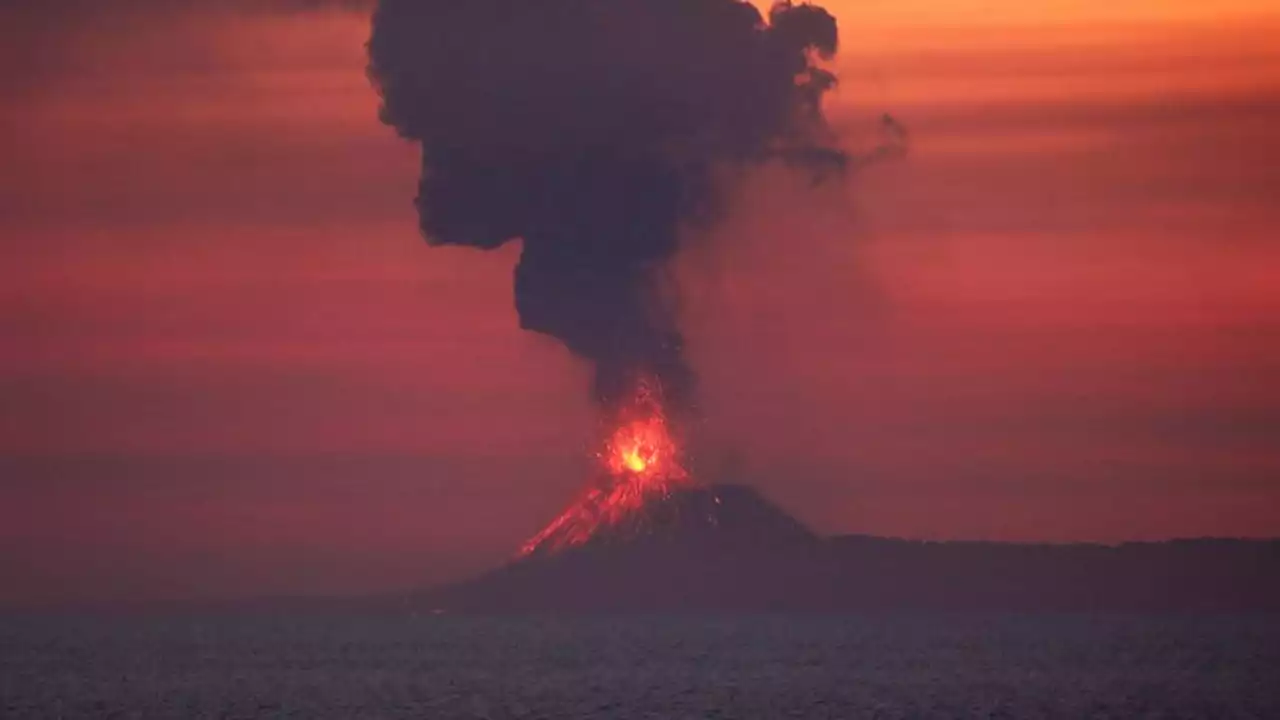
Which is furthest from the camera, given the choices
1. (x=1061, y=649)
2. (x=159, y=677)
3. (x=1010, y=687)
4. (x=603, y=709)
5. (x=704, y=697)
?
(x=1061, y=649)

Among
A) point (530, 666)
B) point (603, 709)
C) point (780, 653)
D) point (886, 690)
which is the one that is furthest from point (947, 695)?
point (780, 653)

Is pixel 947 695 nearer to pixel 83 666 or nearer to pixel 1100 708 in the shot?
pixel 1100 708

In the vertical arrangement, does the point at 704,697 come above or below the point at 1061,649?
below

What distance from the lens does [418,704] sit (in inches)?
→ 4619

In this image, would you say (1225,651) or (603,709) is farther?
(1225,651)

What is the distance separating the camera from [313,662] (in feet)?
589

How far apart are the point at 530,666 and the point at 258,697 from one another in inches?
1585

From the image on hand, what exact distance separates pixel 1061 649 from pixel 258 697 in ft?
302

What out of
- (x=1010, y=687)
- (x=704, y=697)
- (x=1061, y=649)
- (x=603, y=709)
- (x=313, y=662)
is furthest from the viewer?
(x=1061, y=649)

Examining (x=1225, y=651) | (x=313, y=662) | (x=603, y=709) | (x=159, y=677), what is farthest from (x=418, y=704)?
(x=1225, y=651)

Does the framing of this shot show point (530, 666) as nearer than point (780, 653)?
Yes

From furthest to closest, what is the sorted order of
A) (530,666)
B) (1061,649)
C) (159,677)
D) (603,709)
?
(1061,649) → (530,666) → (159,677) → (603,709)

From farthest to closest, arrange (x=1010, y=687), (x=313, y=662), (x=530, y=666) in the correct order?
(x=313, y=662)
(x=530, y=666)
(x=1010, y=687)

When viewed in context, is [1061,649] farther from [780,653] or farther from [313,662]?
[313,662]
